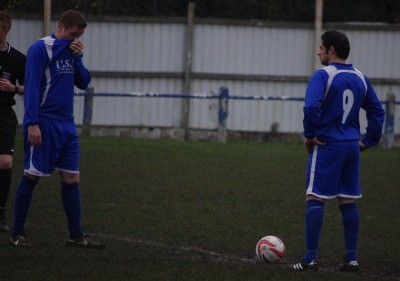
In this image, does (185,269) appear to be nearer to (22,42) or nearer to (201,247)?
(201,247)

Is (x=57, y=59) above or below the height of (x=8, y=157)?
above

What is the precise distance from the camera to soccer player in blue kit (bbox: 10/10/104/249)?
794 cm

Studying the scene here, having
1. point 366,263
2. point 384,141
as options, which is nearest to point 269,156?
point 384,141

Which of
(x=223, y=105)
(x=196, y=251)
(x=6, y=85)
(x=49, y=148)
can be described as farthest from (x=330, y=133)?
(x=223, y=105)

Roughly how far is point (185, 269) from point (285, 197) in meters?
5.08

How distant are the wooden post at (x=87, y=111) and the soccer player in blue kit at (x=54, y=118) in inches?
498

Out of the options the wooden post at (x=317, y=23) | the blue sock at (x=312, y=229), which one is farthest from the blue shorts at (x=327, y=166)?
the wooden post at (x=317, y=23)

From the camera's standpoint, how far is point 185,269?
7418mm

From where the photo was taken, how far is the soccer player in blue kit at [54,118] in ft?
26.0

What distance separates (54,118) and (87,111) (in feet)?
42.8

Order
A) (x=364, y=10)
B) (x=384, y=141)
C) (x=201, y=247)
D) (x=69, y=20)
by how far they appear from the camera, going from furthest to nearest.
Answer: (x=364, y=10), (x=384, y=141), (x=201, y=247), (x=69, y=20)

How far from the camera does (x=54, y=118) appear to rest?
8109mm

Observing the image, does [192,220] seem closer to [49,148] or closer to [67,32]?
[49,148]

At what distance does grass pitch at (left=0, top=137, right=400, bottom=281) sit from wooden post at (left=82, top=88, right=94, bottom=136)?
3616 mm
